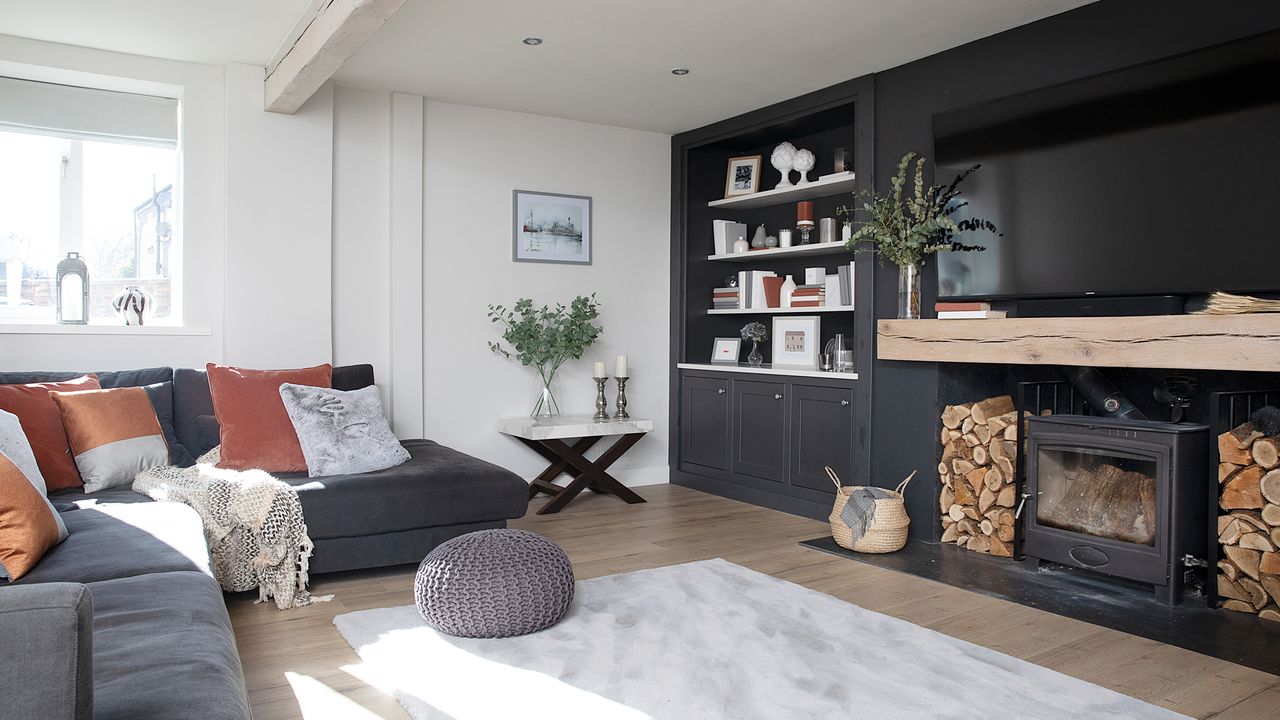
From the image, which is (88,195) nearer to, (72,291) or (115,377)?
(72,291)

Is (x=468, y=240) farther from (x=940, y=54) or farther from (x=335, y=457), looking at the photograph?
(x=940, y=54)

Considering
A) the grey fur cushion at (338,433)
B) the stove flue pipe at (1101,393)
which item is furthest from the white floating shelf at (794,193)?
the grey fur cushion at (338,433)

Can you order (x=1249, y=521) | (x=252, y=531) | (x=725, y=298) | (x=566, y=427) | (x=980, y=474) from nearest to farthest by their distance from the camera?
(x=1249, y=521) < (x=252, y=531) < (x=980, y=474) < (x=566, y=427) < (x=725, y=298)

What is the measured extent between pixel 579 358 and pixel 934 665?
326cm

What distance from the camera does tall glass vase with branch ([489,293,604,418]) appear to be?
17.0 feet

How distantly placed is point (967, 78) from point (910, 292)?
998 mm

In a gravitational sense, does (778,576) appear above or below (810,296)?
below

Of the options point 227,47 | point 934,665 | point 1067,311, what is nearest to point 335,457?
point 227,47

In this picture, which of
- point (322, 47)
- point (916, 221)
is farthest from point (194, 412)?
point (916, 221)

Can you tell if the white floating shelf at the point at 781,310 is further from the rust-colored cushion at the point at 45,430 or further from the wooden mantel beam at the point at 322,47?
the rust-colored cushion at the point at 45,430

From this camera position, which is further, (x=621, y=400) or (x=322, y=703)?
(x=621, y=400)

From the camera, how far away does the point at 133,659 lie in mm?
1555

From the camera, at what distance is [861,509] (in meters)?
3.99

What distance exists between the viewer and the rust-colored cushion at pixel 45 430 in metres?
3.20
